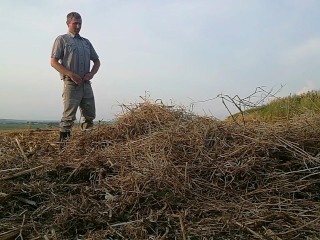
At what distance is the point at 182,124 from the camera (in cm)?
408

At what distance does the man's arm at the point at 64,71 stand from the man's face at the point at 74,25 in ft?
1.57

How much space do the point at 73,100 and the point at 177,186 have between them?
269 cm

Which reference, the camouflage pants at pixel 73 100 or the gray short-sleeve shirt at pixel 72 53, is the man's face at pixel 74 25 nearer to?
the gray short-sleeve shirt at pixel 72 53

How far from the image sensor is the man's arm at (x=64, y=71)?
5.08 metres

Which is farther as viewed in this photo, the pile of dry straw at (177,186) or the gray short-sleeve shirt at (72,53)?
the gray short-sleeve shirt at (72,53)

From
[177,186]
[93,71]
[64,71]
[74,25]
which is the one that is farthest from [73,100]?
[177,186]

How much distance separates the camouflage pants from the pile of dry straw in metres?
0.86

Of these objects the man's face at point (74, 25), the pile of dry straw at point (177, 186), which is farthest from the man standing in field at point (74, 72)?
the pile of dry straw at point (177, 186)

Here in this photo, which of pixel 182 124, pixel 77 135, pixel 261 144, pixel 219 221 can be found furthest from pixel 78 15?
pixel 219 221

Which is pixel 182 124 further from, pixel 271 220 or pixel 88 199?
pixel 271 220

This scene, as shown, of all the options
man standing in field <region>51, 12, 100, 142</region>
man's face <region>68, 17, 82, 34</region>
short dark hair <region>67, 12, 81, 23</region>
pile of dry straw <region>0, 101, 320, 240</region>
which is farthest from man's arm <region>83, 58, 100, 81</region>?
pile of dry straw <region>0, 101, 320, 240</region>

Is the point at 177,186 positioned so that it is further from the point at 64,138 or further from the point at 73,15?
the point at 73,15

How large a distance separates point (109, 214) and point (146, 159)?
87 centimetres

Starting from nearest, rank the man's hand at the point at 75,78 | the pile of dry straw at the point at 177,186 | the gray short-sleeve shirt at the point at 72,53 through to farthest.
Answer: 1. the pile of dry straw at the point at 177,186
2. the man's hand at the point at 75,78
3. the gray short-sleeve shirt at the point at 72,53
